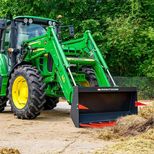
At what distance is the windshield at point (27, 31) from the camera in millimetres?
12539

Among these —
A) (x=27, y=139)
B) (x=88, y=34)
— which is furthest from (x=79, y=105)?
(x=88, y=34)

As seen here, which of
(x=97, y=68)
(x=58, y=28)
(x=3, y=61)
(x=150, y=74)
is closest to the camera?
(x=97, y=68)

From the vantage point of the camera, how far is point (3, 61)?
12.6m

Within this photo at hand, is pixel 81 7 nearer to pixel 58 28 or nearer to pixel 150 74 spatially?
pixel 150 74

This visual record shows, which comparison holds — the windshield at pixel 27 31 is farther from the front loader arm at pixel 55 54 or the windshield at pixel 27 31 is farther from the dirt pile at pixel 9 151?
the dirt pile at pixel 9 151

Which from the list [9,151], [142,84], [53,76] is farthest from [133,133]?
[142,84]

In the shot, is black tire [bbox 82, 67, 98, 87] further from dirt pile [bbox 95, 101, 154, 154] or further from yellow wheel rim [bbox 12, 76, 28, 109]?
dirt pile [bbox 95, 101, 154, 154]

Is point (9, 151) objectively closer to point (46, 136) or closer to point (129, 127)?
point (46, 136)

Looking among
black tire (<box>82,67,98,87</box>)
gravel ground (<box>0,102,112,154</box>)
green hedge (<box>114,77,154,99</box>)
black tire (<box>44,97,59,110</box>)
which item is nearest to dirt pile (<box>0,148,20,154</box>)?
gravel ground (<box>0,102,112,154</box>)

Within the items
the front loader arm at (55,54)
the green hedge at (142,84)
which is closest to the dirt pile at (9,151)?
the front loader arm at (55,54)

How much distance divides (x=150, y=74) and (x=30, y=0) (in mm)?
7598

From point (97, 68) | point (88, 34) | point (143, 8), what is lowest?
point (97, 68)

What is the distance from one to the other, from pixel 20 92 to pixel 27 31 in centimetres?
196

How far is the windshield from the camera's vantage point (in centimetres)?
1254
